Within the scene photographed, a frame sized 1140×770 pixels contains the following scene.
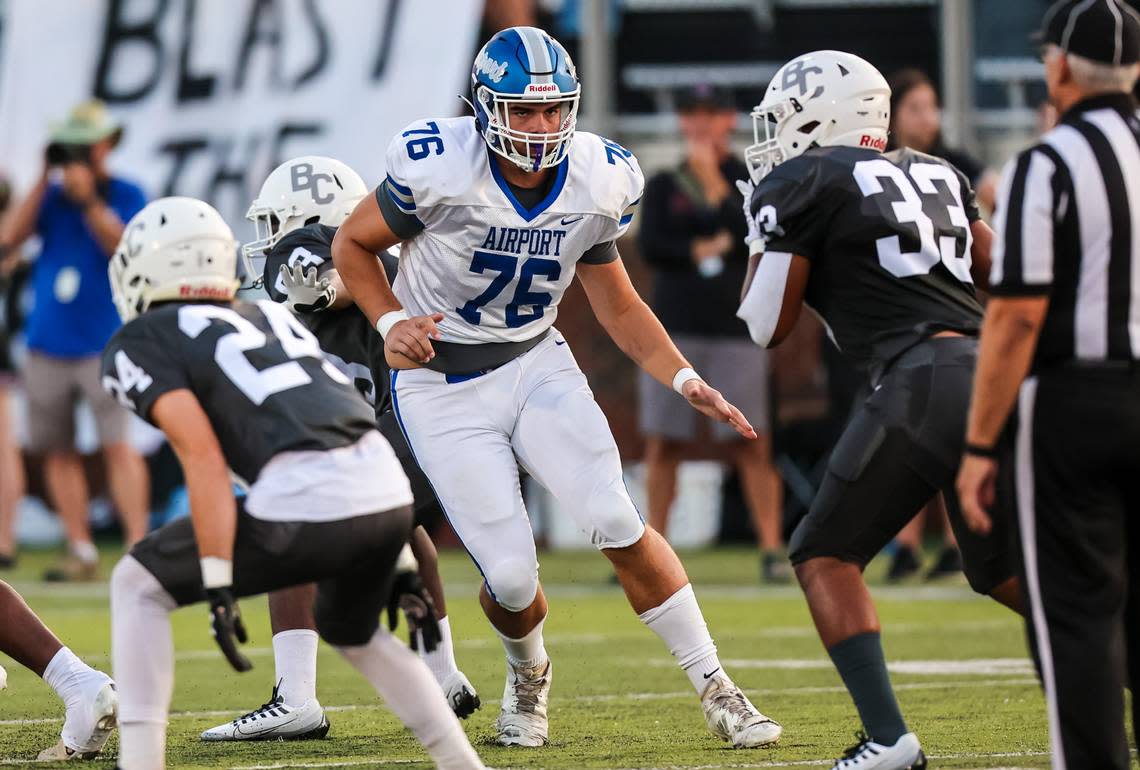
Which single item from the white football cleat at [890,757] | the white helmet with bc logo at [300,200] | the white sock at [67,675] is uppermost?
the white helmet with bc logo at [300,200]

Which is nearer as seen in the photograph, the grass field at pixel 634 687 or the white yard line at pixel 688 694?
the grass field at pixel 634 687

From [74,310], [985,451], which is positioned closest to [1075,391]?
[985,451]

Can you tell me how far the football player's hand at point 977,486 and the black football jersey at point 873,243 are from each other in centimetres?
84

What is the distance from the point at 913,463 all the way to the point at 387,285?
4.60 ft

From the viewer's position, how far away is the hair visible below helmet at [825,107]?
4.51m

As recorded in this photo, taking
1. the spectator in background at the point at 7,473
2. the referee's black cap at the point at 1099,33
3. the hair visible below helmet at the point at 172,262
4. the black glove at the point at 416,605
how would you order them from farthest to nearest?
the spectator in background at the point at 7,473 → the hair visible below helmet at the point at 172,262 → the black glove at the point at 416,605 → the referee's black cap at the point at 1099,33

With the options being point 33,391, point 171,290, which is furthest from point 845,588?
point 33,391

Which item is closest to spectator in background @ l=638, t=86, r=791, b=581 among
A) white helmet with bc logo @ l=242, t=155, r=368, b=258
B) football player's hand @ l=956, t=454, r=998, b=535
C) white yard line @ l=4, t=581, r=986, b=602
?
white yard line @ l=4, t=581, r=986, b=602

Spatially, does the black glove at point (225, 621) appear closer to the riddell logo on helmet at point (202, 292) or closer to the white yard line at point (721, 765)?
the riddell logo on helmet at point (202, 292)

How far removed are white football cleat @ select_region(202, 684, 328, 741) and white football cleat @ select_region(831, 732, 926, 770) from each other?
153cm

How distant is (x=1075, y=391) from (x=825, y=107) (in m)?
1.33

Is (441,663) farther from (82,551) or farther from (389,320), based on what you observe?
(82,551)

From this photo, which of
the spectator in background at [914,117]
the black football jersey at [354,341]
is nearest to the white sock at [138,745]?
the black football jersey at [354,341]

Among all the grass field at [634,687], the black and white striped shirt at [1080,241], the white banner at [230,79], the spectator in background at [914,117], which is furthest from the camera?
the white banner at [230,79]
